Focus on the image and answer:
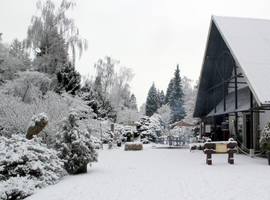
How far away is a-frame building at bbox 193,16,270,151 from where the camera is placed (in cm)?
1157

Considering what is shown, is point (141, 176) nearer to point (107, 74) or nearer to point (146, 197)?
point (146, 197)

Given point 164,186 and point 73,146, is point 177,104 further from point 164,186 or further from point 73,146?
point 164,186

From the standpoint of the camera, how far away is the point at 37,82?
61.3ft

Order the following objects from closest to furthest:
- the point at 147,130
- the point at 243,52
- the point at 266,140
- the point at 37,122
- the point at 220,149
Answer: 1. the point at 37,122
2. the point at 266,140
3. the point at 220,149
4. the point at 243,52
5. the point at 147,130

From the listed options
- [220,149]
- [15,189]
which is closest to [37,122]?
[15,189]

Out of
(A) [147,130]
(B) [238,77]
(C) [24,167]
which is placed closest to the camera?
(C) [24,167]

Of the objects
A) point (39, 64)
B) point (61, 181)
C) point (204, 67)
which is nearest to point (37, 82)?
point (39, 64)

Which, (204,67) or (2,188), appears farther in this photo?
(204,67)

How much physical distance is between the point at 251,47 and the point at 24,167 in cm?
1181

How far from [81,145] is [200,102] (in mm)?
13380

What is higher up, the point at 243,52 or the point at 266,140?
the point at 243,52

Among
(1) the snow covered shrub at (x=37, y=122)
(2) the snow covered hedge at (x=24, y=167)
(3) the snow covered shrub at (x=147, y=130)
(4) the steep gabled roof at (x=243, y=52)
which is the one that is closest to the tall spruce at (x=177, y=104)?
(3) the snow covered shrub at (x=147, y=130)

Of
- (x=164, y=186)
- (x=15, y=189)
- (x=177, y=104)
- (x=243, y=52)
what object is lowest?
(x=164, y=186)

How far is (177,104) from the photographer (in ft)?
134
